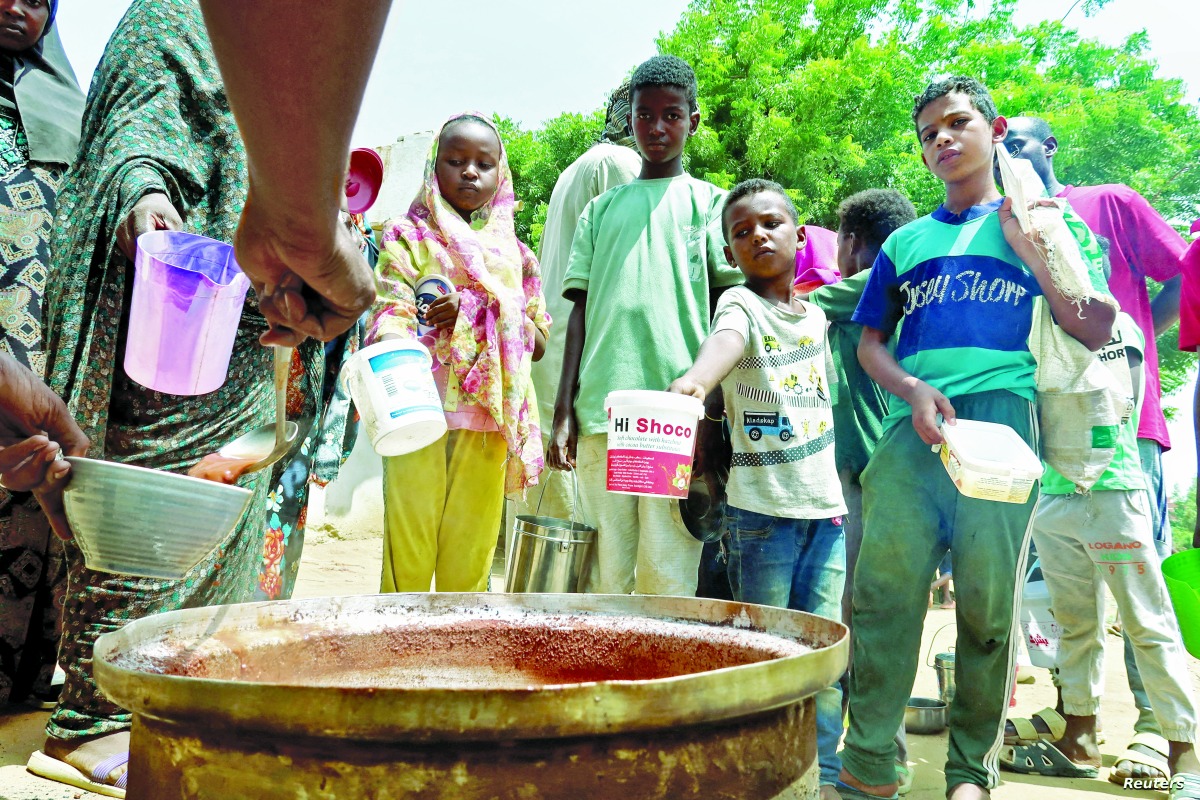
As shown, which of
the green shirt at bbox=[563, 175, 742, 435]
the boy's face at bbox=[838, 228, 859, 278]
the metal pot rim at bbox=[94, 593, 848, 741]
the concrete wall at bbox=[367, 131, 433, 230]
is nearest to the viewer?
the metal pot rim at bbox=[94, 593, 848, 741]

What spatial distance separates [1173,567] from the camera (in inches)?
104

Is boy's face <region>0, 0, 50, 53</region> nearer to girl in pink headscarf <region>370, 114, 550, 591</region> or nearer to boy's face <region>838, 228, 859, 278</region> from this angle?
girl in pink headscarf <region>370, 114, 550, 591</region>

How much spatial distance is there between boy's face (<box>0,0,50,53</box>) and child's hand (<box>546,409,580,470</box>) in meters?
2.17

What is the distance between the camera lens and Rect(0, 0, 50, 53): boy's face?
2957mm

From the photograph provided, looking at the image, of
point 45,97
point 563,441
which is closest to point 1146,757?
point 563,441

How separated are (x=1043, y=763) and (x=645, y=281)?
217cm

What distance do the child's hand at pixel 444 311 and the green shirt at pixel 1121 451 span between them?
2.14 meters

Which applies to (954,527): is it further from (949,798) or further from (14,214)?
(14,214)

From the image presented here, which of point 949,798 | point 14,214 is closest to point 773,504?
point 949,798

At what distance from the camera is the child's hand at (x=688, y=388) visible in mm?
2551

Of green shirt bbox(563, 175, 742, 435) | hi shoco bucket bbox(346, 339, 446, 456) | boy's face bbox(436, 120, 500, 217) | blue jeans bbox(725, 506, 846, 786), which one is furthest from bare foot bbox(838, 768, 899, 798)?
boy's face bbox(436, 120, 500, 217)

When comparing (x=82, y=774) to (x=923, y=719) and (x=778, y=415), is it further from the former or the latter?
(x=923, y=719)

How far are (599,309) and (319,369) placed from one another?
3.33 ft

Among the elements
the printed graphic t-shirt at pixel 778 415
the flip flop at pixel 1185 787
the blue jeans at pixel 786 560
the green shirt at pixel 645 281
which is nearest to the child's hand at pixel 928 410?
the printed graphic t-shirt at pixel 778 415
